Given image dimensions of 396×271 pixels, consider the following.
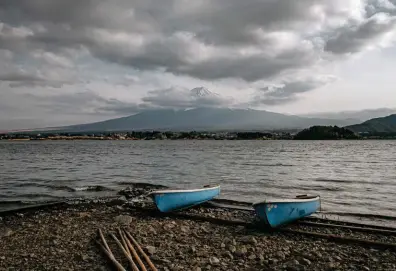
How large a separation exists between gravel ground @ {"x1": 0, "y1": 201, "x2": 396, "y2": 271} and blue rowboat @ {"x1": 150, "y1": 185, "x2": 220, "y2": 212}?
886 millimetres

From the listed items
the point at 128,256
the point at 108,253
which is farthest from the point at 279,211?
the point at 108,253

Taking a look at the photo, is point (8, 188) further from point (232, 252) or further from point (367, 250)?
point (367, 250)

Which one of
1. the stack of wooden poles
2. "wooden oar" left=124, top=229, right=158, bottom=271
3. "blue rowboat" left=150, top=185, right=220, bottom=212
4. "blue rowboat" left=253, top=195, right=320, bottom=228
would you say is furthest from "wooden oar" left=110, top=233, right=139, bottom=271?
"blue rowboat" left=253, top=195, right=320, bottom=228

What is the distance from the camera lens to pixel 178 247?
38.7 ft

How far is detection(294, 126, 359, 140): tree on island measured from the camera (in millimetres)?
184750

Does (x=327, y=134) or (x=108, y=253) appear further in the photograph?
(x=327, y=134)

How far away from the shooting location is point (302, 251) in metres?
11.5

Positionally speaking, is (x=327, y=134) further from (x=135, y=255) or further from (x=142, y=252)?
(x=135, y=255)

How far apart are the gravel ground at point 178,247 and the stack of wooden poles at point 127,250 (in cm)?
24

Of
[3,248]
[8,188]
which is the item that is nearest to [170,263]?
[3,248]

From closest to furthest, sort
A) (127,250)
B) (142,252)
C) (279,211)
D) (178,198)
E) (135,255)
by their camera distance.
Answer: (135,255) < (142,252) < (127,250) < (279,211) < (178,198)

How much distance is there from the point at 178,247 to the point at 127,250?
6.06 feet

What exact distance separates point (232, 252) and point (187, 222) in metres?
4.80

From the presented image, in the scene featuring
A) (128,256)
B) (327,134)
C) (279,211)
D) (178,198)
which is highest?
(327,134)
